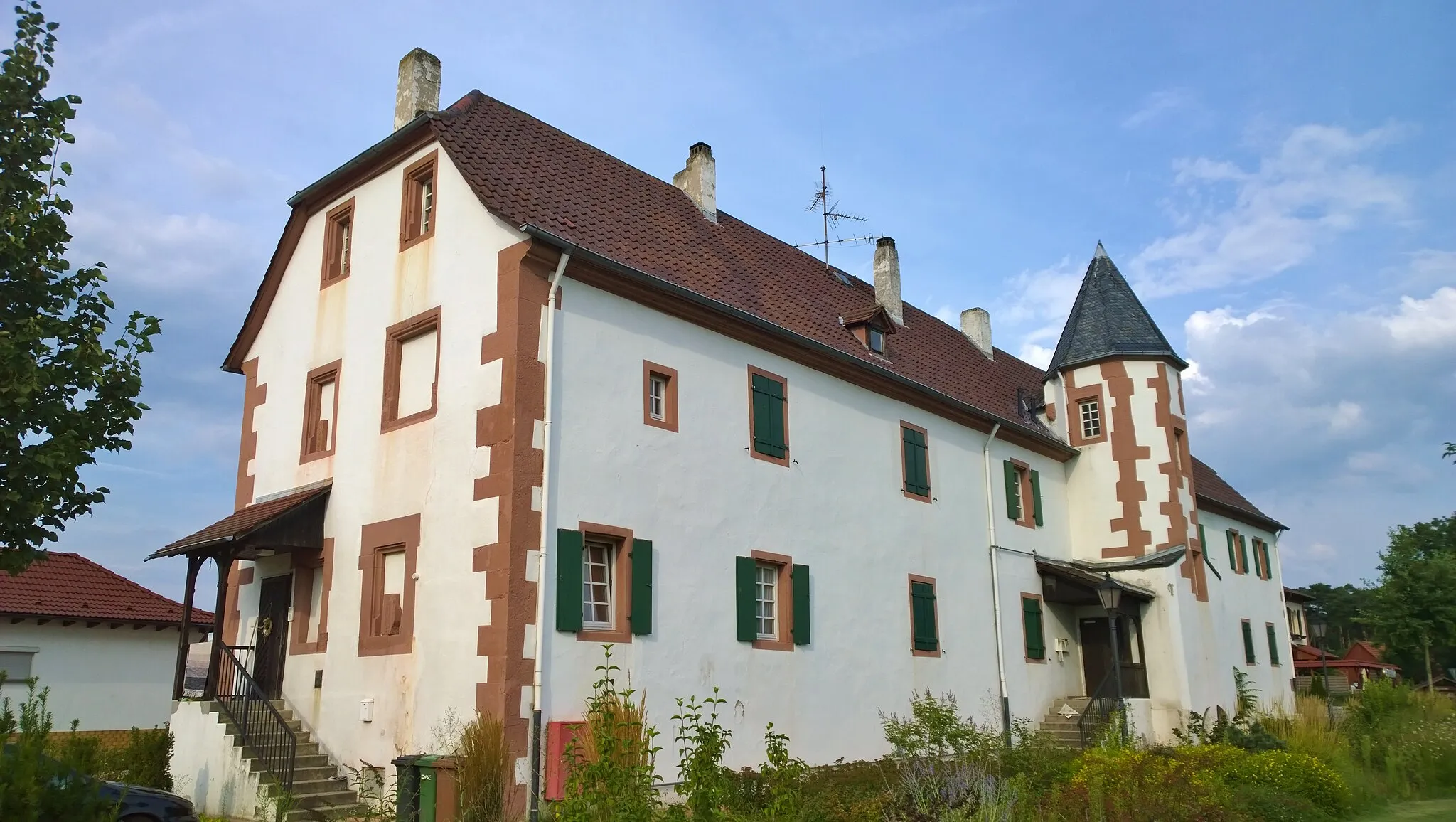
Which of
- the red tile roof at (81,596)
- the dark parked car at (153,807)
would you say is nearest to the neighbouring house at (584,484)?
the dark parked car at (153,807)

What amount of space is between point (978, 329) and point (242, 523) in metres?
18.0

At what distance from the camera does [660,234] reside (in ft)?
54.6

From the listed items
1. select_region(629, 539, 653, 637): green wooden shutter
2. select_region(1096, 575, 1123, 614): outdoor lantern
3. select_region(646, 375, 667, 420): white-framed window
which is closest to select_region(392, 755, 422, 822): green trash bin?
select_region(629, 539, 653, 637): green wooden shutter

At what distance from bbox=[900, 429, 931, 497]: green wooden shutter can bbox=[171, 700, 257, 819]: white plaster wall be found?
34.9 ft

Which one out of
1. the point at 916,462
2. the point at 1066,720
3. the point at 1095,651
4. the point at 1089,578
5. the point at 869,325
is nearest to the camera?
the point at 916,462

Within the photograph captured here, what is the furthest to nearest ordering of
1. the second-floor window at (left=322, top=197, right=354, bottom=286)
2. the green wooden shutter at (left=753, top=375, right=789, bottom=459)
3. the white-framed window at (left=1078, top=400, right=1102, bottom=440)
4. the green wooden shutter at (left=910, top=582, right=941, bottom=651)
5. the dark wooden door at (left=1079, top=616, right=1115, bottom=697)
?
the white-framed window at (left=1078, top=400, right=1102, bottom=440) < the dark wooden door at (left=1079, top=616, right=1115, bottom=697) < the green wooden shutter at (left=910, top=582, right=941, bottom=651) < the second-floor window at (left=322, top=197, right=354, bottom=286) < the green wooden shutter at (left=753, top=375, right=789, bottom=459)

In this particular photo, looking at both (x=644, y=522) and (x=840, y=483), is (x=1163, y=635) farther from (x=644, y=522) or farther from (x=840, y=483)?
(x=644, y=522)

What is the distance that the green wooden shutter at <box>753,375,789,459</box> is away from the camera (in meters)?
15.6

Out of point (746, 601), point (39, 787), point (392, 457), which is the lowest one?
point (39, 787)

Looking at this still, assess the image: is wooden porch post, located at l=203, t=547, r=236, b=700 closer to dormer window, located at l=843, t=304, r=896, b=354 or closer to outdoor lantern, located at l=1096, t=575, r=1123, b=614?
dormer window, located at l=843, t=304, r=896, b=354

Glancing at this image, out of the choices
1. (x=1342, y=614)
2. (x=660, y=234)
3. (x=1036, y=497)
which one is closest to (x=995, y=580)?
(x=1036, y=497)

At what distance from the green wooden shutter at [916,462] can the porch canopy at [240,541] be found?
9122mm

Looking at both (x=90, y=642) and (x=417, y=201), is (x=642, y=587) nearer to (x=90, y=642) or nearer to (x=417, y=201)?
(x=417, y=201)

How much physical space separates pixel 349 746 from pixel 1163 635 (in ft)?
51.3
